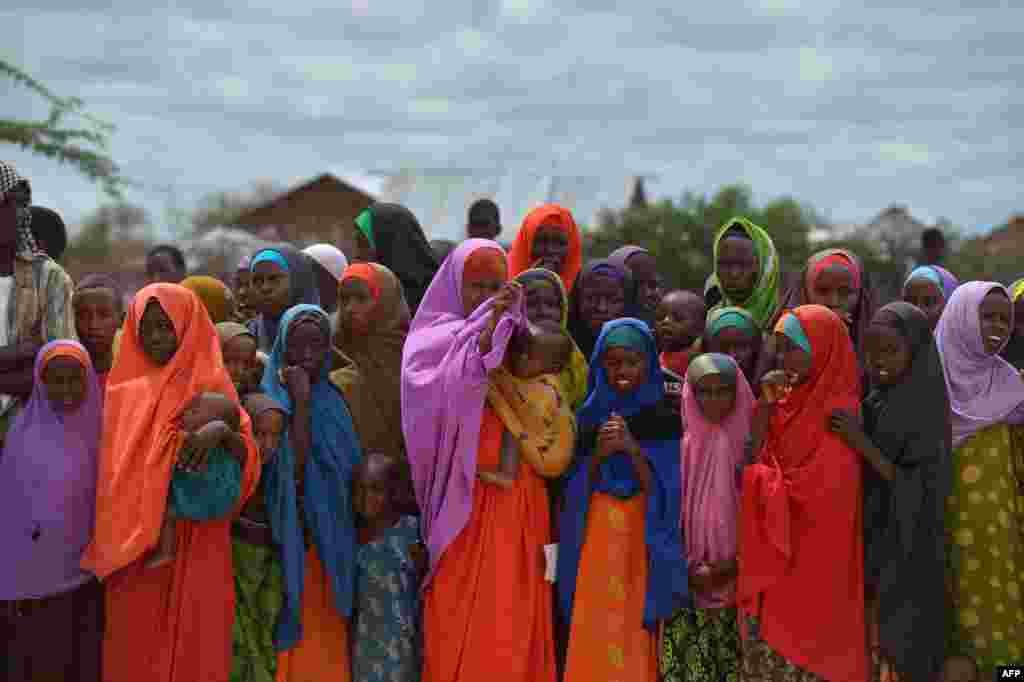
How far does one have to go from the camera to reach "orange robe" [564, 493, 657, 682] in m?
4.82

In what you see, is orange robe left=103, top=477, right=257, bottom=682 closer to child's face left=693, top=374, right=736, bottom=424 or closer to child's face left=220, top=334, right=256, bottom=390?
child's face left=220, top=334, right=256, bottom=390

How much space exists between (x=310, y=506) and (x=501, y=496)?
739 mm

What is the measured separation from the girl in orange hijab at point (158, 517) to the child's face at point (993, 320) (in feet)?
9.33

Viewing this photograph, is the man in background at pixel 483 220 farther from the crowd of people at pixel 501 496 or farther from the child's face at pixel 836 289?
the child's face at pixel 836 289

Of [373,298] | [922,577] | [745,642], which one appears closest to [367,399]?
[373,298]

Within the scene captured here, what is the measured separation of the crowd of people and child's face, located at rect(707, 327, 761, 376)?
1 cm

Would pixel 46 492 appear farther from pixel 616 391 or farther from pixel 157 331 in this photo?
pixel 616 391

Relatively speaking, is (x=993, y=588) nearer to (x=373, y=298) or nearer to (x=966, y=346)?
(x=966, y=346)

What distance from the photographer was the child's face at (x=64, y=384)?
15.5ft

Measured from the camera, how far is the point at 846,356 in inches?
187

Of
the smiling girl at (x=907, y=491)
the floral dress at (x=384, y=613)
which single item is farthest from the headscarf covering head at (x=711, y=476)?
the floral dress at (x=384, y=613)

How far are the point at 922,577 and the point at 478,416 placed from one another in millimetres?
1749

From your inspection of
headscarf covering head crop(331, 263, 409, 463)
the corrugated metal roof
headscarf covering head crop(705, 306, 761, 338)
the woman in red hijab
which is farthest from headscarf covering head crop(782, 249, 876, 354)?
the corrugated metal roof

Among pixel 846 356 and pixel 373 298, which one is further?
pixel 373 298
